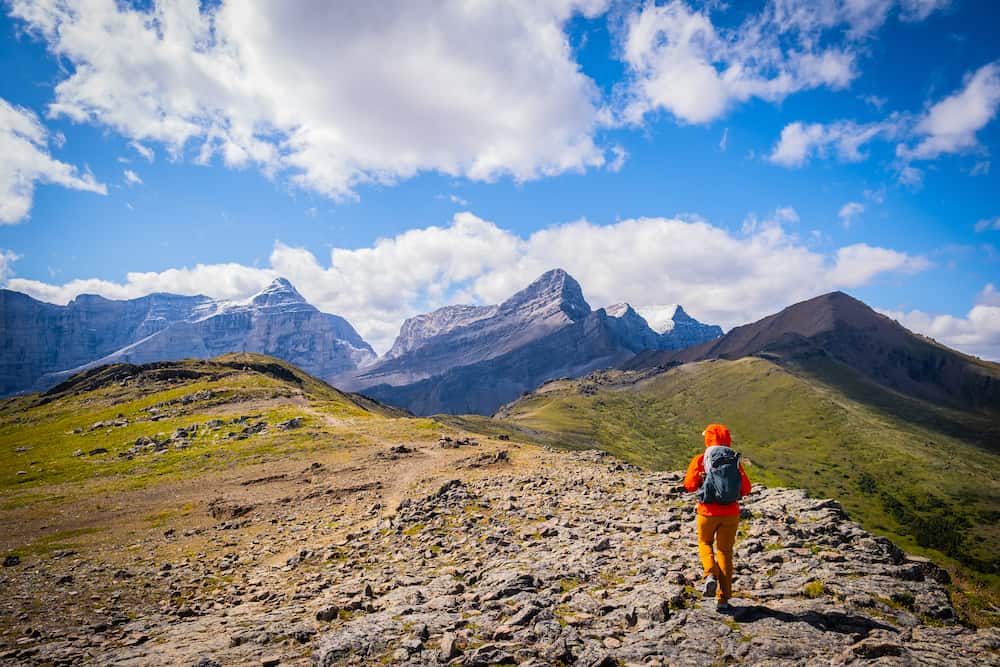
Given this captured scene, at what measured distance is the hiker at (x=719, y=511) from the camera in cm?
1328

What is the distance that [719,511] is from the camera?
1350cm

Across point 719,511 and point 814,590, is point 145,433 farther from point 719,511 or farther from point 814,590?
point 814,590

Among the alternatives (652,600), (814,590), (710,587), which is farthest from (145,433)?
(814,590)

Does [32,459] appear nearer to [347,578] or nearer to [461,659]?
[347,578]

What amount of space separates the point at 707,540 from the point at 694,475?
191cm

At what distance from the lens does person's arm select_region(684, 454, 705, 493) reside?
13941 mm

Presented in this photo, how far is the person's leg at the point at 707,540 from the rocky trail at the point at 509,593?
977 mm

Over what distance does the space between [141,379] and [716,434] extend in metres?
184

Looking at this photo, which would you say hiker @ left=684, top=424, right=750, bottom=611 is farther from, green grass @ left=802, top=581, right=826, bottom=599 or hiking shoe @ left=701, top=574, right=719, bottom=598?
green grass @ left=802, top=581, right=826, bottom=599

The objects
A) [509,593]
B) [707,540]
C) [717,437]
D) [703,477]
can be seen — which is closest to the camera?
[707,540]

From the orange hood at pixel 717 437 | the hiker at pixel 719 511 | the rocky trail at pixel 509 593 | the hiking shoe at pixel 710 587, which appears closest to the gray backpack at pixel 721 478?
the hiker at pixel 719 511

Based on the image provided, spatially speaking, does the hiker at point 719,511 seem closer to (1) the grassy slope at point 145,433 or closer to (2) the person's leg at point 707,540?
(2) the person's leg at point 707,540

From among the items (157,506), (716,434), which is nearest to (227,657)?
(716,434)

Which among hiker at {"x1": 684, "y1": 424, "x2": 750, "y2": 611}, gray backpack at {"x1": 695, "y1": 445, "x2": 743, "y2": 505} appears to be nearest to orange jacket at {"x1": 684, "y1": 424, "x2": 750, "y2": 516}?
hiker at {"x1": 684, "y1": 424, "x2": 750, "y2": 611}
